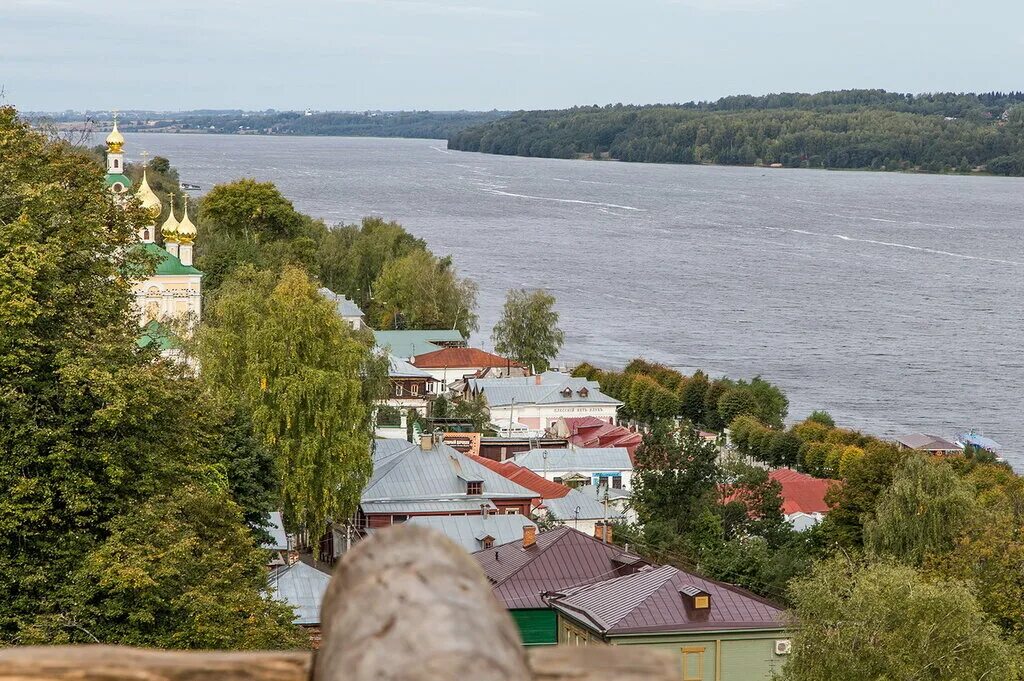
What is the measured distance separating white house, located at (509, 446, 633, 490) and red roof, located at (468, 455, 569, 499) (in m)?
2.37

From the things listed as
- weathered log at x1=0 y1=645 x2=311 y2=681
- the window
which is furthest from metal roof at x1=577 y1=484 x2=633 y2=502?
weathered log at x1=0 y1=645 x2=311 y2=681

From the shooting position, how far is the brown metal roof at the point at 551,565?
24.8 metres

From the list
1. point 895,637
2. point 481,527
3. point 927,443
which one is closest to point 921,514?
point 481,527

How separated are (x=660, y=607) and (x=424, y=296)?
141 ft

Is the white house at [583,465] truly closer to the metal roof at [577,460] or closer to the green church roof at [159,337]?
the metal roof at [577,460]

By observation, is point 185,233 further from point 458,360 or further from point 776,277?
point 776,277

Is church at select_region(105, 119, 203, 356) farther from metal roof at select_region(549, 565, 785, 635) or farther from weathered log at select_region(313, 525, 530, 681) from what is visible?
weathered log at select_region(313, 525, 530, 681)

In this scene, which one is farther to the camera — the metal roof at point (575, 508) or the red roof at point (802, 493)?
the red roof at point (802, 493)

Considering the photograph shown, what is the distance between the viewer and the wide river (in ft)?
208

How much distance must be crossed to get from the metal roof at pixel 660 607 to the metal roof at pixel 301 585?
413 cm

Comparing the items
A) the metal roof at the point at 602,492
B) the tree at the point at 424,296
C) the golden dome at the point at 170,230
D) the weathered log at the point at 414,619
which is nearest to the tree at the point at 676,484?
the metal roof at the point at 602,492

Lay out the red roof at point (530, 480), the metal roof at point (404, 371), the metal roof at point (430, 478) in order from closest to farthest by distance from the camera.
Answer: the metal roof at point (430, 478) → the red roof at point (530, 480) → the metal roof at point (404, 371)

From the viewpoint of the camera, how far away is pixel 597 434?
48.9m

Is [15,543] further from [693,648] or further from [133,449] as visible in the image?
[693,648]
